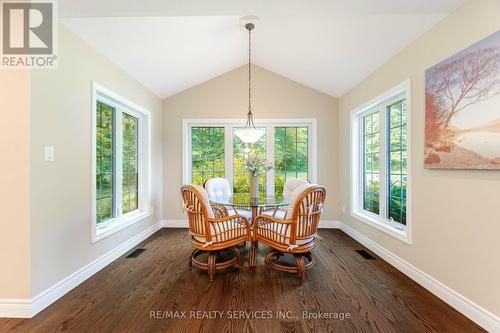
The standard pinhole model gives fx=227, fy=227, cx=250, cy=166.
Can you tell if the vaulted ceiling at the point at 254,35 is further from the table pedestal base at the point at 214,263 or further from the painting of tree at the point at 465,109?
the table pedestal base at the point at 214,263

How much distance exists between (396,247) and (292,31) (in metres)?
2.87

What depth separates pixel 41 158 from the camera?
1851 millimetres

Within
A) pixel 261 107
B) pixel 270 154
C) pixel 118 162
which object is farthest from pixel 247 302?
pixel 261 107

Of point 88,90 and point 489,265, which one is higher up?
point 88,90

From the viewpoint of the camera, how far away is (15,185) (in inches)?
69.5

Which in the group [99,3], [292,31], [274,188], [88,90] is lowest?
[274,188]

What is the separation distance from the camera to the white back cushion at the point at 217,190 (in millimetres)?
3093

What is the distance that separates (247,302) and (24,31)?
2848 millimetres

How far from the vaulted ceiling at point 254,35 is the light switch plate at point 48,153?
110 centimetres

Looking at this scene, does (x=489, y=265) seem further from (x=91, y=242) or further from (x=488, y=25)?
(x=91, y=242)

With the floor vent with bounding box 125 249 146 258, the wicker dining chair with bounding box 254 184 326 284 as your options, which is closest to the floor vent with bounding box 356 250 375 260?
the wicker dining chair with bounding box 254 184 326 284

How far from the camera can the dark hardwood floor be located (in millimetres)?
1651

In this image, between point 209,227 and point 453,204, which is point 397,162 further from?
point 209,227

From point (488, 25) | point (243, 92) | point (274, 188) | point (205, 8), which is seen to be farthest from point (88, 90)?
point (488, 25)
